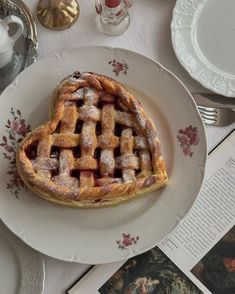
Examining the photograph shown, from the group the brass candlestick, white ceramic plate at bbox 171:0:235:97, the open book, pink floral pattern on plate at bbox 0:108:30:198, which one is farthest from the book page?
the brass candlestick

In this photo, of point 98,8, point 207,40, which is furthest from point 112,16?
point 207,40

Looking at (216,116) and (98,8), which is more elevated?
(98,8)

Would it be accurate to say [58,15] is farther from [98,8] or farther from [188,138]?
[188,138]

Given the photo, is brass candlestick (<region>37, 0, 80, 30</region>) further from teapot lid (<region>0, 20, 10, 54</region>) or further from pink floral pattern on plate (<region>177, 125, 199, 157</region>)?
pink floral pattern on plate (<region>177, 125, 199, 157</region>)

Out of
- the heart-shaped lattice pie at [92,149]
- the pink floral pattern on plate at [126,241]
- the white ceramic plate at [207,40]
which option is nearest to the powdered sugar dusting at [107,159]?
the heart-shaped lattice pie at [92,149]

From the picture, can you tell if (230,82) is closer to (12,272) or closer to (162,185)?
(162,185)

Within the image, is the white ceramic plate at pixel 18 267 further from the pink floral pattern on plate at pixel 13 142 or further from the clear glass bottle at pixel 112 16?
the clear glass bottle at pixel 112 16
